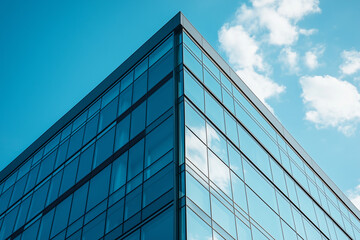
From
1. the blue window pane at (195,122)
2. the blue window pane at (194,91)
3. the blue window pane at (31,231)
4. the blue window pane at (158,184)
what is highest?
the blue window pane at (194,91)

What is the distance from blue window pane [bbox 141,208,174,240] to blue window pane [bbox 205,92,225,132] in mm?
6880

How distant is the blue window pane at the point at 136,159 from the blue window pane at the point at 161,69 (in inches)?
146

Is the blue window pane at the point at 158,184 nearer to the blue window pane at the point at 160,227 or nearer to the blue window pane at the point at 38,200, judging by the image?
the blue window pane at the point at 160,227

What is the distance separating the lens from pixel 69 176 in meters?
28.1

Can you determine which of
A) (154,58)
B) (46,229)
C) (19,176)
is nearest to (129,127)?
(154,58)

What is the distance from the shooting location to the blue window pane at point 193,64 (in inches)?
994

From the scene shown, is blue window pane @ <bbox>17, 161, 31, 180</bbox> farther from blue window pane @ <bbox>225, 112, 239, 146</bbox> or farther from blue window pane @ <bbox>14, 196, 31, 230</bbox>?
blue window pane @ <bbox>225, 112, 239, 146</bbox>

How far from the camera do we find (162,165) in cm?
2123

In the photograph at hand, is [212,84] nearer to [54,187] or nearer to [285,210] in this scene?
[285,210]

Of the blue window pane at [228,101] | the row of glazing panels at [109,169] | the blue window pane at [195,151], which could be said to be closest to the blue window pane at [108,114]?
the row of glazing panels at [109,169]

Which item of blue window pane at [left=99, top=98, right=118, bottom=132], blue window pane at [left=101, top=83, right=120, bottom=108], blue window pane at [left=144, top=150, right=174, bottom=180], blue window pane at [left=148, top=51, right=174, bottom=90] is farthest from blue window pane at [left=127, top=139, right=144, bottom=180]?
blue window pane at [left=101, top=83, right=120, bottom=108]

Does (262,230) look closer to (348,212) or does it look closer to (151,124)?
(151,124)

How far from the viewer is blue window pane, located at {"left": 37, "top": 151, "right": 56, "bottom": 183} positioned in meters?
30.5

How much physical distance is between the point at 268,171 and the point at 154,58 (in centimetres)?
962
